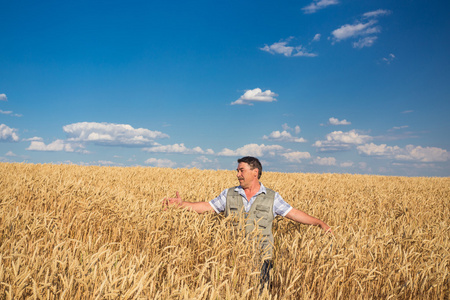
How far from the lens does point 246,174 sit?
427 centimetres

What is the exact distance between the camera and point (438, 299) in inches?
122

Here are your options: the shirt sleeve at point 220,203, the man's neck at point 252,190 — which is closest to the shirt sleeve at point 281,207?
the man's neck at point 252,190

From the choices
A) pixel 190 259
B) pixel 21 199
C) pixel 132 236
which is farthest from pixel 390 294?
pixel 21 199

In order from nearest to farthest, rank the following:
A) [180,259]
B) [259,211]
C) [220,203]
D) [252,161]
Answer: [180,259]
[259,211]
[252,161]
[220,203]

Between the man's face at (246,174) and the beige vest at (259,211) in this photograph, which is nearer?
the beige vest at (259,211)

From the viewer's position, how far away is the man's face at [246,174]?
428 centimetres

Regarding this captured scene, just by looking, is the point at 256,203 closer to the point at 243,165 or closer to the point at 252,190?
the point at 252,190

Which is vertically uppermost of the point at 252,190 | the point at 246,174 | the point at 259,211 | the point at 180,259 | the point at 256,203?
the point at 246,174

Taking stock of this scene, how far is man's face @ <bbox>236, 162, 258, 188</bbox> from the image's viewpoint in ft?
14.0

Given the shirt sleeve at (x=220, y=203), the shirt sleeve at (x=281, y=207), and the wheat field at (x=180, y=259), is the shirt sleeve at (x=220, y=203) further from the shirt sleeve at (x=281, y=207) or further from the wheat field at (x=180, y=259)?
the shirt sleeve at (x=281, y=207)

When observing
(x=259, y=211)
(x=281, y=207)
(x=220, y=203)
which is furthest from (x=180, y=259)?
(x=281, y=207)

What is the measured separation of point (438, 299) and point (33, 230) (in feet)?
14.0

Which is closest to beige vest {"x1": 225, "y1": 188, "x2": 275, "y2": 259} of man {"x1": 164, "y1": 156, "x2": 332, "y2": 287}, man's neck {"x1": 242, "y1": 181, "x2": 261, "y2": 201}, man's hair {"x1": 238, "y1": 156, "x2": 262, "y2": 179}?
man {"x1": 164, "y1": 156, "x2": 332, "y2": 287}

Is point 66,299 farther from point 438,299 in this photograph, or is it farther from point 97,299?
point 438,299
